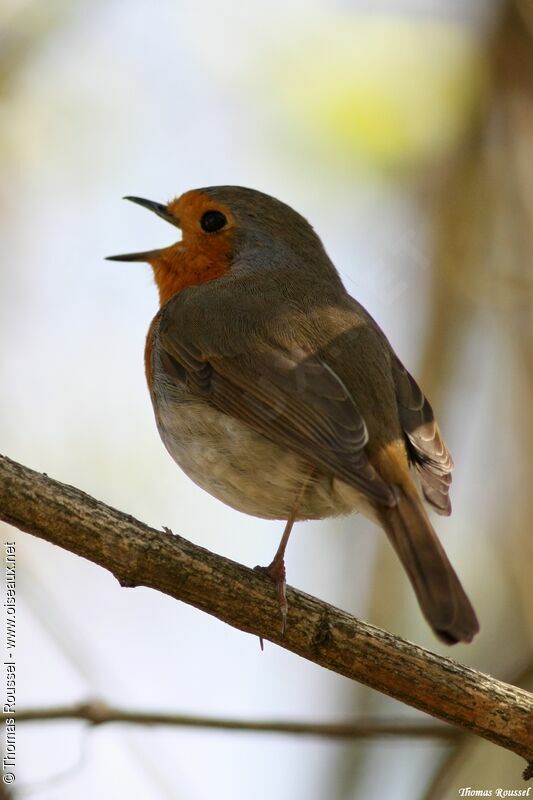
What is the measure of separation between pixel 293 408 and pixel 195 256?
1.54m

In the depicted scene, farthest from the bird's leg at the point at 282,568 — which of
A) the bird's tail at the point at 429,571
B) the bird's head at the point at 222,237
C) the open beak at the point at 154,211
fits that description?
the open beak at the point at 154,211

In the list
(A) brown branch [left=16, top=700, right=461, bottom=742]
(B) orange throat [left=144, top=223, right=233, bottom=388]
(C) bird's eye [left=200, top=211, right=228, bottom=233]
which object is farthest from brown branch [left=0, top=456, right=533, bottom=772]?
(C) bird's eye [left=200, top=211, right=228, bottom=233]

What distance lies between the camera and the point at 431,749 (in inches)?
207

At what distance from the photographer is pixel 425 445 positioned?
4391 mm

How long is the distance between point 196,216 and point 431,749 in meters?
2.88

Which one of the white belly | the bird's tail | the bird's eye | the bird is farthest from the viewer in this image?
the bird's eye

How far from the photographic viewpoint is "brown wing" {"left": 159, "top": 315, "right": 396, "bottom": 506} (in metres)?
3.89

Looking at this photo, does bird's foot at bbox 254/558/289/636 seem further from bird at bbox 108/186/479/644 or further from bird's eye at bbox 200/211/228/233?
bird's eye at bbox 200/211/228/233

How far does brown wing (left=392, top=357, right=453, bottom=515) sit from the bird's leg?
470mm

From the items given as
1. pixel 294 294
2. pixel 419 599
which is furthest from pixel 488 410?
pixel 419 599

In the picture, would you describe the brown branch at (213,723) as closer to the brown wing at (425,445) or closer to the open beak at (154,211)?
the brown wing at (425,445)

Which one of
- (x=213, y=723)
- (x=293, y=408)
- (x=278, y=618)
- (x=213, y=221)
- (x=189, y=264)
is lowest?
(x=213, y=723)

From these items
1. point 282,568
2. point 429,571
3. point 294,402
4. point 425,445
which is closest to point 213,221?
point 294,402

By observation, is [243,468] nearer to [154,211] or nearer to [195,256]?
[195,256]
